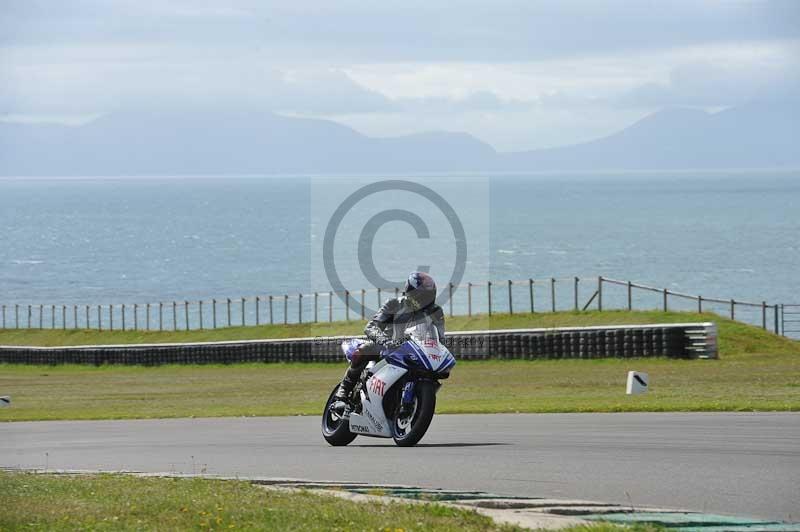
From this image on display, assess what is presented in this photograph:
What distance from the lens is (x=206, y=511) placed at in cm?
988

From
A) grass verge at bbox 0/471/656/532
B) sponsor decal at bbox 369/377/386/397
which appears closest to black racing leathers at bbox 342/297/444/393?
sponsor decal at bbox 369/377/386/397

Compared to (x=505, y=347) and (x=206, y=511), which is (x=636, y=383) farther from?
(x=505, y=347)

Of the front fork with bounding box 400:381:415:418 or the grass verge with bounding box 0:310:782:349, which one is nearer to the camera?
the front fork with bounding box 400:381:415:418

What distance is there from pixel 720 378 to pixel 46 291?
374 ft

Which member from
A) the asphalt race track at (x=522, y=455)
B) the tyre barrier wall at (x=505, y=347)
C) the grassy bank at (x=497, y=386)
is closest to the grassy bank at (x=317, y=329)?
the grassy bank at (x=497, y=386)

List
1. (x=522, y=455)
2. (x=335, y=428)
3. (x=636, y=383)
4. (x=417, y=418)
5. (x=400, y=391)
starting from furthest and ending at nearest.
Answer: (x=636, y=383)
(x=335, y=428)
(x=400, y=391)
(x=417, y=418)
(x=522, y=455)

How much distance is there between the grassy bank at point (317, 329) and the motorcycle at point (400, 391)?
26.0m

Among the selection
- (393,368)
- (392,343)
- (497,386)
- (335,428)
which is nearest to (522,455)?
(393,368)

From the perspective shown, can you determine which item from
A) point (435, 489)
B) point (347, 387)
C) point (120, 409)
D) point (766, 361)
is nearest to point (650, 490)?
point (435, 489)

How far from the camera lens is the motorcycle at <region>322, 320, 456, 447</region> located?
14.1m

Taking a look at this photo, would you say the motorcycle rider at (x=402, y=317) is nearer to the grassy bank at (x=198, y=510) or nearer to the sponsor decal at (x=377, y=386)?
the sponsor decal at (x=377, y=386)

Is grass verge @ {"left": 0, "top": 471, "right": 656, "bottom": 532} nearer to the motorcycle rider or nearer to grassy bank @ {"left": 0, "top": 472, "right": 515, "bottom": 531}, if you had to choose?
grassy bank @ {"left": 0, "top": 472, "right": 515, "bottom": 531}

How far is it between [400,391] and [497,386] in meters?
16.3

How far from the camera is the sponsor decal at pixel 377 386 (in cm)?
1455
